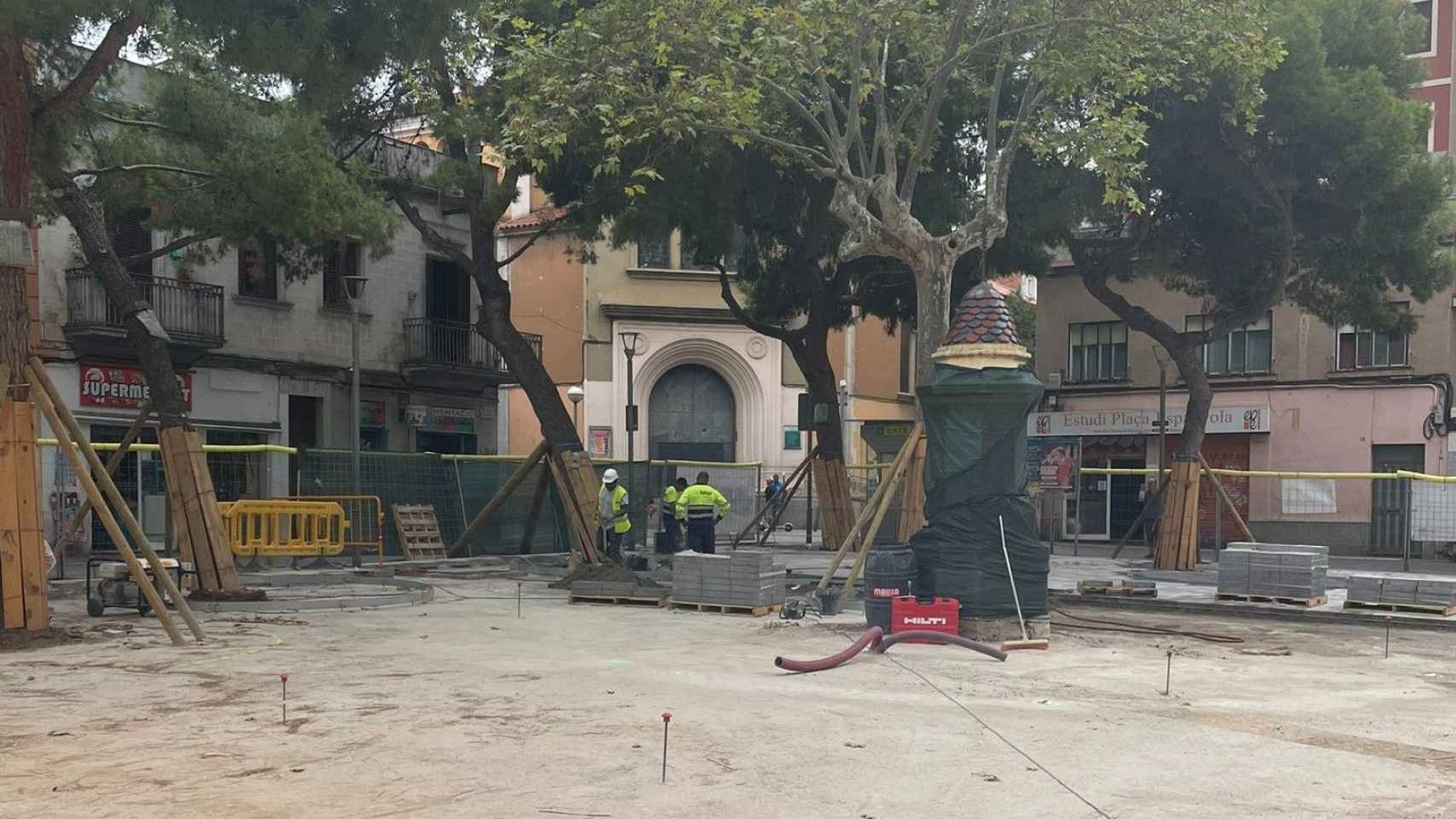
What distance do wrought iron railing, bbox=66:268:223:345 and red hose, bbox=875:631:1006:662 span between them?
1719cm

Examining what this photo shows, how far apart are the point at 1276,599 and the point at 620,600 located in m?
8.26

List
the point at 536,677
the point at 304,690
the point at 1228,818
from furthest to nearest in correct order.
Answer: the point at 536,677
the point at 304,690
the point at 1228,818

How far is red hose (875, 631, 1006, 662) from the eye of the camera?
11.2m

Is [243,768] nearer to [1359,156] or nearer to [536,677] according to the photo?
[536,677]

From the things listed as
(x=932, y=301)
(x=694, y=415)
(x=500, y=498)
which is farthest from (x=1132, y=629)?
(x=694, y=415)

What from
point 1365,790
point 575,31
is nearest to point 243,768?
point 1365,790

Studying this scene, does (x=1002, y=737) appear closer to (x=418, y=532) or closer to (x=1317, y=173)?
(x=418, y=532)

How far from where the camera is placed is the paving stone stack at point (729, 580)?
1491cm

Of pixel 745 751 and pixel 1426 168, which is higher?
pixel 1426 168

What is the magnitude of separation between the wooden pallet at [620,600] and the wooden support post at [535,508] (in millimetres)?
4828

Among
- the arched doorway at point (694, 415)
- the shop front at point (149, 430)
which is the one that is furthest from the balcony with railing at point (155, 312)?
the arched doorway at point (694, 415)

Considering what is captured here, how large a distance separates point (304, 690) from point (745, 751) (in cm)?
346

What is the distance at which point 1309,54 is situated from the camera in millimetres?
21984

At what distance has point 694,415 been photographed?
43.0 m
